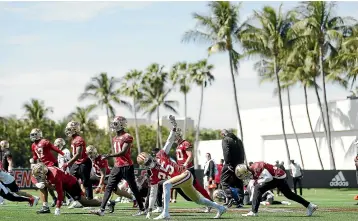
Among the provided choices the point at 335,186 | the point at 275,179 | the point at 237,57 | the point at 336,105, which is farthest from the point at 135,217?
the point at 336,105

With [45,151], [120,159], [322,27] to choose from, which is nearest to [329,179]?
[322,27]

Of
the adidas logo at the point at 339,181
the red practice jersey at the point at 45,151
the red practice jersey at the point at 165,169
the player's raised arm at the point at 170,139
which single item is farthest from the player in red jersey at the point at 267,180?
the adidas logo at the point at 339,181

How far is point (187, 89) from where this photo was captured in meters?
82.2

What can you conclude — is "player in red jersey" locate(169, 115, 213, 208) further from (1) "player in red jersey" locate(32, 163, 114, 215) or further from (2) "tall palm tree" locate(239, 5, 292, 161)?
(2) "tall palm tree" locate(239, 5, 292, 161)

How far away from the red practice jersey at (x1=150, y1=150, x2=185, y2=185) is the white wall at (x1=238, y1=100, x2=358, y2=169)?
4027cm

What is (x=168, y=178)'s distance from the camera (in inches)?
627

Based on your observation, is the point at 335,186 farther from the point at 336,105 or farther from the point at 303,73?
the point at 303,73

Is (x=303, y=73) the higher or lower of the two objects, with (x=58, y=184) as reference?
higher

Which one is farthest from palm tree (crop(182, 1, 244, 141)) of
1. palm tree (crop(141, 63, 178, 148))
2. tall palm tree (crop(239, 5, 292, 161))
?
palm tree (crop(141, 63, 178, 148))

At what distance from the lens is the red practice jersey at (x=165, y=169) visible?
15.8 meters

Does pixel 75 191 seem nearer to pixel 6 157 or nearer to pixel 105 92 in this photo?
pixel 6 157

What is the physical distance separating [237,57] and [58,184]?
38.8m

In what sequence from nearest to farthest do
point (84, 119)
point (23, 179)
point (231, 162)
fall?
point (231, 162) → point (23, 179) → point (84, 119)

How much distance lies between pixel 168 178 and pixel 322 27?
131ft
